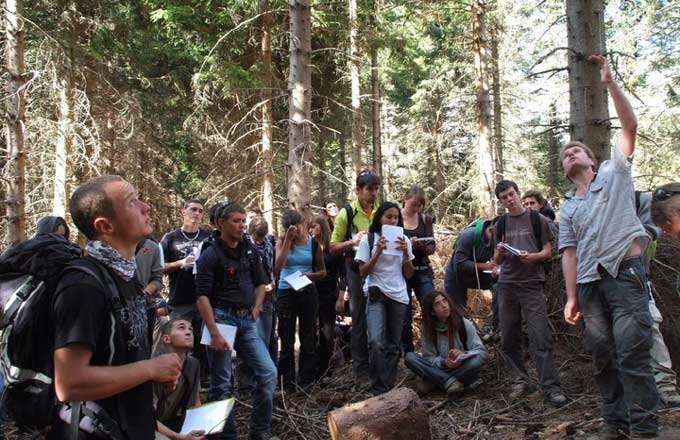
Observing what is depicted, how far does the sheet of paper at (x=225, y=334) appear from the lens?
4.39 metres

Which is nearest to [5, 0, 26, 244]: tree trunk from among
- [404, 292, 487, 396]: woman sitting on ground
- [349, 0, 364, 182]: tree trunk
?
[404, 292, 487, 396]: woman sitting on ground

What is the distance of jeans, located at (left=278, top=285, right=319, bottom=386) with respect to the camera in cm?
612

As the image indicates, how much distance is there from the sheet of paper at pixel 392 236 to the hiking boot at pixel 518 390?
1.80 meters

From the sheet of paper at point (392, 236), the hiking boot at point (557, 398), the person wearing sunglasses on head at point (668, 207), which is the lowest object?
the hiking boot at point (557, 398)

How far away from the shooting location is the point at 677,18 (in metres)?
14.9

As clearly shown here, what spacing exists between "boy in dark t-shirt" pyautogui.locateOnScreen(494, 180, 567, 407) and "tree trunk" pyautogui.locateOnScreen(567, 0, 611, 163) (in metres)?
0.95

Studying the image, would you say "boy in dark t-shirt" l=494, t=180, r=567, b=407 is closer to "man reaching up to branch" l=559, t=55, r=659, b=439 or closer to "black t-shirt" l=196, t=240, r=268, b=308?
"man reaching up to branch" l=559, t=55, r=659, b=439

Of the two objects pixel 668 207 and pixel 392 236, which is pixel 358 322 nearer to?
pixel 392 236

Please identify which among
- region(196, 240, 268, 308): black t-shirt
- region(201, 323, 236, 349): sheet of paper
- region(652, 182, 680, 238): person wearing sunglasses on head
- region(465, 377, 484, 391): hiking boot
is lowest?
region(465, 377, 484, 391): hiking boot

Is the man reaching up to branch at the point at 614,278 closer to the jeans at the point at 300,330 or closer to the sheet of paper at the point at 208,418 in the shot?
the sheet of paper at the point at 208,418

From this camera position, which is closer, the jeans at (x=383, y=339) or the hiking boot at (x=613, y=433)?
the hiking boot at (x=613, y=433)

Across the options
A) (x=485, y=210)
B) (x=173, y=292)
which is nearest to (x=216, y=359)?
(x=173, y=292)

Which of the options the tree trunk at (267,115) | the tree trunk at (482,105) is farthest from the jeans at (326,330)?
the tree trunk at (482,105)

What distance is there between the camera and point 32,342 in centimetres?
188
